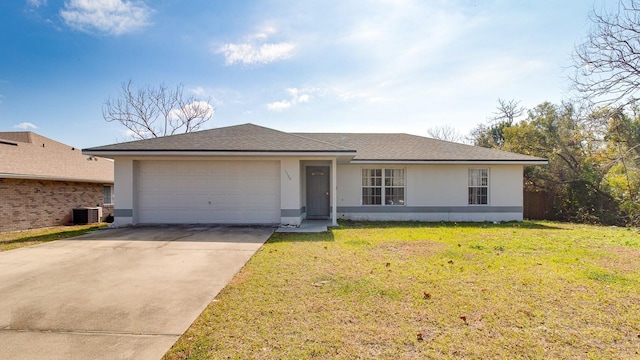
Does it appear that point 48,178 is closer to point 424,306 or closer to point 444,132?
point 424,306

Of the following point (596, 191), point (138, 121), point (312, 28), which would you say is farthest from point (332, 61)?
point (138, 121)

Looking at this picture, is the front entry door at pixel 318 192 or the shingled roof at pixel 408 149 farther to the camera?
the front entry door at pixel 318 192

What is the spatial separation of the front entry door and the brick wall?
11.3 meters

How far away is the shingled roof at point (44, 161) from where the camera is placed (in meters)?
12.5

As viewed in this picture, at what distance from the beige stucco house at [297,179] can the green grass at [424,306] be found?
4.38 metres

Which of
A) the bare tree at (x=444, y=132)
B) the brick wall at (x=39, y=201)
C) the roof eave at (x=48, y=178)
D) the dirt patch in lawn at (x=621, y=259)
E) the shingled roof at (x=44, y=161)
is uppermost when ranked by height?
the bare tree at (x=444, y=132)

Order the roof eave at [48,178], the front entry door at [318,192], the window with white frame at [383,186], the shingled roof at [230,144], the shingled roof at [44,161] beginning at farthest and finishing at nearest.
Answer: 1. the front entry door at [318,192]
2. the window with white frame at [383,186]
3. the shingled roof at [44,161]
4. the roof eave at [48,178]
5. the shingled roof at [230,144]

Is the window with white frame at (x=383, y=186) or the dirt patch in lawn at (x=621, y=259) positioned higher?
the window with white frame at (x=383, y=186)

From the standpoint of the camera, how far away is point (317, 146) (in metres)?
11.0

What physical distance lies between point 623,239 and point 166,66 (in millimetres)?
20766

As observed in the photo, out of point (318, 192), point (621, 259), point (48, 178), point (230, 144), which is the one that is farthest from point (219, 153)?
point (621, 259)

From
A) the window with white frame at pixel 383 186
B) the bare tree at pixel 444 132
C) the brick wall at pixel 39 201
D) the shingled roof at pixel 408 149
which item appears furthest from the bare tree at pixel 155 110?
the bare tree at pixel 444 132

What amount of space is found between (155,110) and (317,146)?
71.7 ft

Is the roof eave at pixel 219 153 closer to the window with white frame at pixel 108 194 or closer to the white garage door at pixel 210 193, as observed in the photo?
the white garage door at pixel 210 193
